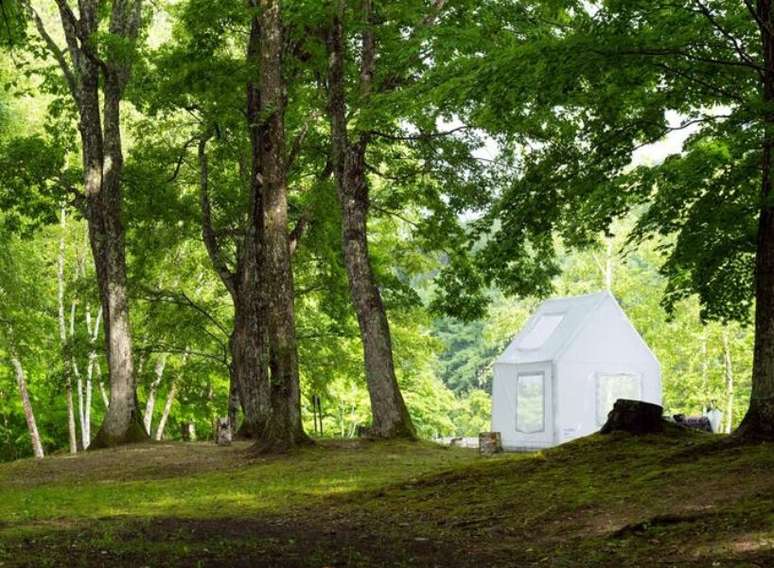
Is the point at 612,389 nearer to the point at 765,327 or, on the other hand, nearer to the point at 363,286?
the point at 363,286

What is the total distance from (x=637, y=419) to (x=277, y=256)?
7.57m

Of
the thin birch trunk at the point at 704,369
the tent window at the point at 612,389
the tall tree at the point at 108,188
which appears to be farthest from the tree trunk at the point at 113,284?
the thin birch trunk at the point at 704,369

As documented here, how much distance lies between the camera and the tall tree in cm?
2145

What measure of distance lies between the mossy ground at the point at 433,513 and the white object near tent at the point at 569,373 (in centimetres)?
734

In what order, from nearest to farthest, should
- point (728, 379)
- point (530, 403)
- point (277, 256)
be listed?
1. point (277, 256)
2. point (530, 403)
3. point (728, 379)

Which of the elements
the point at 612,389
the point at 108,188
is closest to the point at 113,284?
the point at 108,188

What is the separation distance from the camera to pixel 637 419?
38.1ft

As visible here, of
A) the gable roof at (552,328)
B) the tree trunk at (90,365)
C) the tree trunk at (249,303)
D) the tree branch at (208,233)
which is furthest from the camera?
the tree trunk at (90,365)

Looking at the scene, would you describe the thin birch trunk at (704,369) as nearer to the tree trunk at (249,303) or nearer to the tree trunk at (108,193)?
the tree trunk at (249,303)

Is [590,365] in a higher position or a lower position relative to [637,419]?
higher

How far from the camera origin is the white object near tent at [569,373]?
21.4 metres

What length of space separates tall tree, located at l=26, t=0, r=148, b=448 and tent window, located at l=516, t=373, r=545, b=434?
8730 mm

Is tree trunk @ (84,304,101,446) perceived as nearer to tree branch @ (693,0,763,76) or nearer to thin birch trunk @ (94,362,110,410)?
thin birch trunk @ (94,362,110,410)

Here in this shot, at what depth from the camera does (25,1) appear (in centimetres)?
2144
